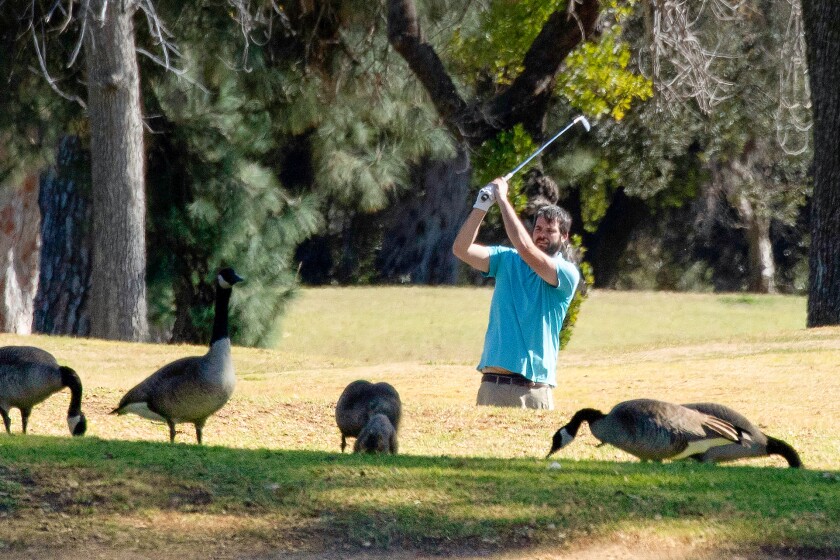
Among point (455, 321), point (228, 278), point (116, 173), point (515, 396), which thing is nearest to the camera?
point (228, 278)

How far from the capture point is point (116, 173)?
1692 centimetres

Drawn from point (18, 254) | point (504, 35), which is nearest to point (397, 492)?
point (504, 35)

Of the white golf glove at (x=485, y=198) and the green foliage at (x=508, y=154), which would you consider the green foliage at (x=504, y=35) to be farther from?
the white golf glove at (x=485, y=198)

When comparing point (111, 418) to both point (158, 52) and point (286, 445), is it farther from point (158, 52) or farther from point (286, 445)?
point (158, 52)

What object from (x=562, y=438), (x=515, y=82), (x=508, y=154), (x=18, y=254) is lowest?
(x=562, y=438)

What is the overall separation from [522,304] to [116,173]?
9.36 metres

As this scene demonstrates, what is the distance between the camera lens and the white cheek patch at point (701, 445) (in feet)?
23.3

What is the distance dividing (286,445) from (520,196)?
8991mm

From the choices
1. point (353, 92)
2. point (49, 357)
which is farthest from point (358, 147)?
point (49, 357)

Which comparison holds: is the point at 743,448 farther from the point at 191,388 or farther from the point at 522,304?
the point at 191,388

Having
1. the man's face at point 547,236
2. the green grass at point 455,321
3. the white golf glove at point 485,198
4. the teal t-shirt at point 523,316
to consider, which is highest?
the white golf glove at point 485,198

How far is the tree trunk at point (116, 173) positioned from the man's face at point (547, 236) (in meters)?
9.11

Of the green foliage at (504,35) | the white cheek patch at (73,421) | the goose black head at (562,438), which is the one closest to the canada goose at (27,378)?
the white cheek patch at (73,421)

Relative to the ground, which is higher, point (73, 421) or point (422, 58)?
point (422, 58)
